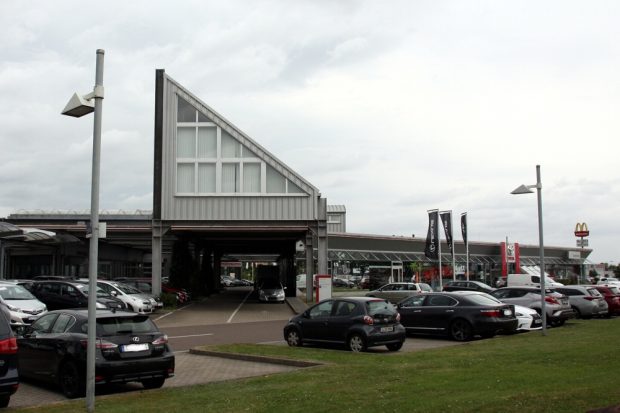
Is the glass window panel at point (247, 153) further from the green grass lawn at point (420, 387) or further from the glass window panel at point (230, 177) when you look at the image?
the green grass lawn at point (420, 387)

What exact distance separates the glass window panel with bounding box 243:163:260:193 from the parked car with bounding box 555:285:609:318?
16825mm

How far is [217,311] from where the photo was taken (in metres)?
36.5

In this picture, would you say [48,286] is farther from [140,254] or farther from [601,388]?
[140,254]

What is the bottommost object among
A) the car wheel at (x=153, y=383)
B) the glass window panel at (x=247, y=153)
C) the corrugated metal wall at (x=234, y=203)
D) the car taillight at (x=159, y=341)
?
the car wheel at (x=153, y=383)

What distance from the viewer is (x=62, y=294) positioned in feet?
88.0

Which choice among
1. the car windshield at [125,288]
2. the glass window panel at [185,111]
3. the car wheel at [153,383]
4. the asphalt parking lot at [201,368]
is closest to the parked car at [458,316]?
the asphalt parking lot at [201,368]

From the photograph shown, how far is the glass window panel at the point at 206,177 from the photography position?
3628 cm

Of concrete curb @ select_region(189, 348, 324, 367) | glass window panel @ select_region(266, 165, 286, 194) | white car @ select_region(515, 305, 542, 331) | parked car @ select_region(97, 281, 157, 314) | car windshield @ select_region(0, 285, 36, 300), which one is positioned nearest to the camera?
concrete curb @ select_region(189, 348, 324, 367)

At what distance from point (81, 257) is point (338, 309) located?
138 feet

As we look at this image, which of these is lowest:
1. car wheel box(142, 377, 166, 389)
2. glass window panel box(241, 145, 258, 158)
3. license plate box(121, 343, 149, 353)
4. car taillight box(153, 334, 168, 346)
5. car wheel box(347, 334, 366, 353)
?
car wheel box(142, 377, 166, 389)

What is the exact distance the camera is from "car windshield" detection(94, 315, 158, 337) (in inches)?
441

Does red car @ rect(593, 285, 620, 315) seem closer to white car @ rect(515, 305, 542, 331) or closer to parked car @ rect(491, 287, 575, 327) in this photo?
parked car @ rect(491, 287, 575, 327)

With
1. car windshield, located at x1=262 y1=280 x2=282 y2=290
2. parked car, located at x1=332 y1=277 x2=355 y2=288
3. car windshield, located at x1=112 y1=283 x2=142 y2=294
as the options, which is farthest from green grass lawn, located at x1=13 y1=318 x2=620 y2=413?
parked car, located at x1=332 y1=277 x2=355 y2=288

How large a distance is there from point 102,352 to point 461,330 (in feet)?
39.2
